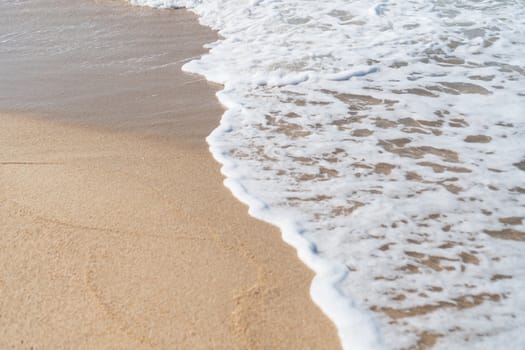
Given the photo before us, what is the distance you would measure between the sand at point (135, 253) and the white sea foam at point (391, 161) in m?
0.17

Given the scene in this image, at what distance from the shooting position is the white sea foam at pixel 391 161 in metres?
2.35

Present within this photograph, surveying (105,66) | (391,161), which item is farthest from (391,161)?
(105,66)

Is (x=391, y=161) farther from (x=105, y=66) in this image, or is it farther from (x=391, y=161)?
(x=105, y=66)

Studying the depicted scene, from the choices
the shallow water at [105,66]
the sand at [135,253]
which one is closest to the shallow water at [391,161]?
the sand at [135,253]

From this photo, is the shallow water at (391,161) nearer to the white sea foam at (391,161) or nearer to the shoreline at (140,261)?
the white sea foam at (391,161)

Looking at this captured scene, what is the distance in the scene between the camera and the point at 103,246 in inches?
102

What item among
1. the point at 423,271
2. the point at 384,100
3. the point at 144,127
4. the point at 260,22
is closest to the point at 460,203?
the point at 423,271

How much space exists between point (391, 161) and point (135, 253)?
68.7 inches

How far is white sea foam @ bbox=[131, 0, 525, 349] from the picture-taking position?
2.35 metres

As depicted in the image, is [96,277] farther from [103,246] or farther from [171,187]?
[171,187]

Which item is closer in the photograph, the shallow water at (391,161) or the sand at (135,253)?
the sand at (135,253)

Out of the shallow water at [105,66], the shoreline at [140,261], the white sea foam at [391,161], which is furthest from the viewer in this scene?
the shallow water at [105,66]

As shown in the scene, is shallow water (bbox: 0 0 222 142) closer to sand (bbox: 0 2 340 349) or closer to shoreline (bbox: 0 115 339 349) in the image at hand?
sand (bbox: 0 2 340 349)

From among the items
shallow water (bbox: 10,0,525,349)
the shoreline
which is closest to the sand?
the shoreline
